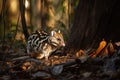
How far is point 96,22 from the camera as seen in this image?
8.90 meters

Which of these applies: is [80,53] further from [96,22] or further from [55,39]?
[55,39]

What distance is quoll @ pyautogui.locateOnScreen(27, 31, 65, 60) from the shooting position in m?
10.6

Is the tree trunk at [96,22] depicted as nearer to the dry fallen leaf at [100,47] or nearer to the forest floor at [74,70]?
the dry fallen leaf at [100,47]

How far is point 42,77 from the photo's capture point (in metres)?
7.34

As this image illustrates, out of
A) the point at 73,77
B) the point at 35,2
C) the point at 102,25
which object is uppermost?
the point at 35,2

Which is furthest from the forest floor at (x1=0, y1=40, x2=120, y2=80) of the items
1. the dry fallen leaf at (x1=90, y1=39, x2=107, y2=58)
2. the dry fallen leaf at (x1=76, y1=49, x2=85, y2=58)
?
the dry fallen leaf at (x1=76, y1=49, x2=85, y2=58)

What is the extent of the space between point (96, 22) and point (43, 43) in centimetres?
215

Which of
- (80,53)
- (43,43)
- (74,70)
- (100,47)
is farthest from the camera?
(43,43)

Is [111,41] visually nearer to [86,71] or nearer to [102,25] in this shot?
[102,25]

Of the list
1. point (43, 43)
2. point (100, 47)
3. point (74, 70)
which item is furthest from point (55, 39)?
point (74, 70)

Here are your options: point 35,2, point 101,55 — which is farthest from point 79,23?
point 35,2

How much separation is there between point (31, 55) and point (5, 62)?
1359 mm

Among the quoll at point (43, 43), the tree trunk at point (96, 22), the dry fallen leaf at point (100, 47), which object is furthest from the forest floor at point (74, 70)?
the quoll at point (43, 43)

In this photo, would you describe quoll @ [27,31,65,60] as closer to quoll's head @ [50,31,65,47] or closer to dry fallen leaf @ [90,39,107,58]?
quoll's head @ [50,31,65,47]
